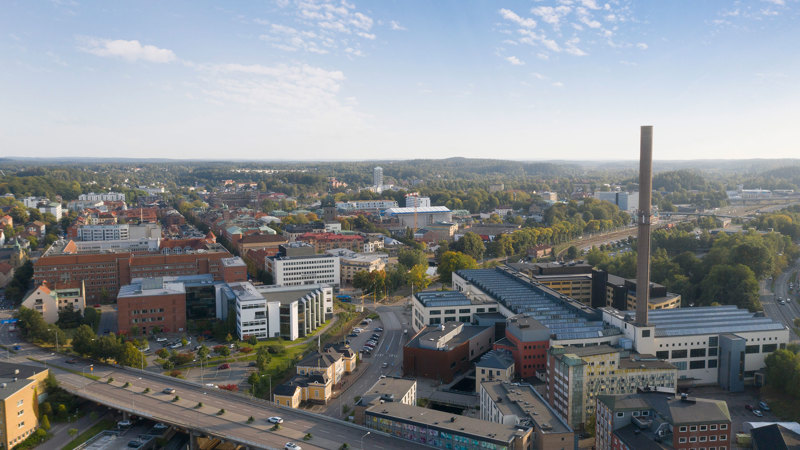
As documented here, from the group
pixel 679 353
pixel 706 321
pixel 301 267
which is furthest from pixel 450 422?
pixel 301 267

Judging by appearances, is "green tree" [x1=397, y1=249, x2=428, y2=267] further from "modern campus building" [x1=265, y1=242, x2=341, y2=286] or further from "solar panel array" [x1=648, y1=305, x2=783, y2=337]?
"solar panel array" [x1=648, y1=305, x2=783, y2=337]

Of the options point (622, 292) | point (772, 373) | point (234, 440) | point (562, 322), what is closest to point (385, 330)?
point (562, 322)

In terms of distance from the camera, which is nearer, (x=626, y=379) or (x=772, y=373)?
(x=626, y=379)

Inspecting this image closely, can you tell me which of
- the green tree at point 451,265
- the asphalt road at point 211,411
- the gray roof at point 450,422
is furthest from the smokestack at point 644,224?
the green tree at point 451,265

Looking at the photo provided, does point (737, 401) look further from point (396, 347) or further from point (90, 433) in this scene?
point (90, 433)

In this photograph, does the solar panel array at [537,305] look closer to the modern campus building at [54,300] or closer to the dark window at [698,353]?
the dark window at [698,353]

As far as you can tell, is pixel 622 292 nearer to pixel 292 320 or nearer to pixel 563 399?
pixel 563 399
